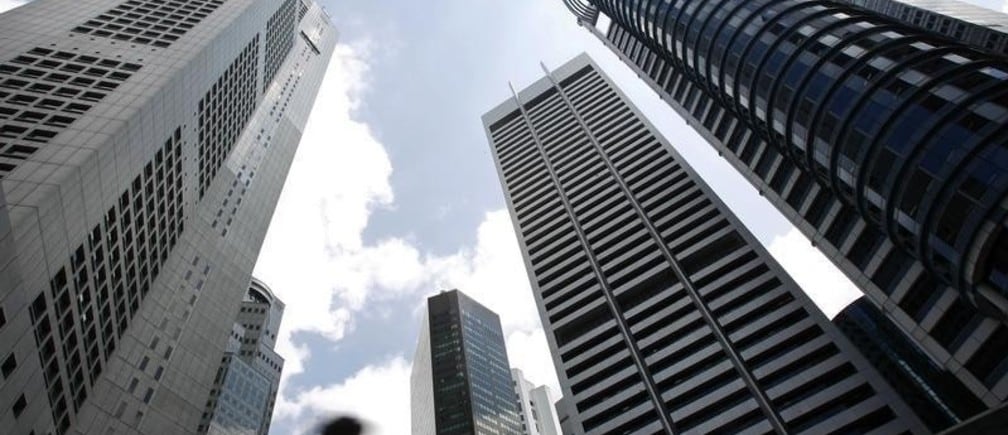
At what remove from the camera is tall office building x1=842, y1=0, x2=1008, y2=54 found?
8781 cm

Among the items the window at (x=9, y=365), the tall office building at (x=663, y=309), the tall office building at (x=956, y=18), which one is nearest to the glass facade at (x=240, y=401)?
the tall office building at (x=663, y=309)

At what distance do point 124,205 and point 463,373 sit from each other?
119512 millimetres

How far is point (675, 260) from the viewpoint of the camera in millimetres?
80625

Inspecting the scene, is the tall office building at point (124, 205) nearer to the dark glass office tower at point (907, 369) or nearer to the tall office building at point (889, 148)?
the tall office building at point (889, 148)

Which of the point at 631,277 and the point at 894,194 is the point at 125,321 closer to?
the point at 631,277

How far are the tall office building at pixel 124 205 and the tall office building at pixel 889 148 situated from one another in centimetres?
5106

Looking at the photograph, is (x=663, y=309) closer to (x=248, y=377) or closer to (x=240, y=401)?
(x=240, y=401)

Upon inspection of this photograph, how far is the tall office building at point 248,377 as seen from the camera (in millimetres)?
125863

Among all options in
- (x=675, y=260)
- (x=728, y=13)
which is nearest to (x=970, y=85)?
(x=728, y=13)

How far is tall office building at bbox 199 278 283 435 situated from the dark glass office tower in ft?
352

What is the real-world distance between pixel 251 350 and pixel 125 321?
337 ft

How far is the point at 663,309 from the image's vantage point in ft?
252

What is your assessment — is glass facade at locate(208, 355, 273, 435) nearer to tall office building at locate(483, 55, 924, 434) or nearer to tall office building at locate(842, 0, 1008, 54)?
tall office building at locate(483, 55, 924, 434)

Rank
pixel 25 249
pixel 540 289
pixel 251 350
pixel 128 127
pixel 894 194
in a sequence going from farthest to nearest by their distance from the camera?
pixel 251 350 < pixel 540 289 < pixel 128 127 < pixel 894 194 < pixel 25 249
